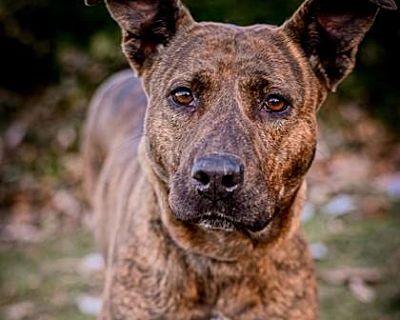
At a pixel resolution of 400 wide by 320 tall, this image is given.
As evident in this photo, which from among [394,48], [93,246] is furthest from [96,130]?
[394,48]

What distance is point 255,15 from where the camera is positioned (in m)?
7.99

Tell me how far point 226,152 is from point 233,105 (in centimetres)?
30

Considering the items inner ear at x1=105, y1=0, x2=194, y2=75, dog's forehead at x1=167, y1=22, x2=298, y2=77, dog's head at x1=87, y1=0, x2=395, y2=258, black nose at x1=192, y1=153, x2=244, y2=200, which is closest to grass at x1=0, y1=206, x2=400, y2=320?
dog's head at x1=87, y1=0, x2=395, y2=258

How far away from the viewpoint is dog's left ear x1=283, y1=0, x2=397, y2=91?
3.99 m

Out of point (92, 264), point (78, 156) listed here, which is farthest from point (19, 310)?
point (78, 156)

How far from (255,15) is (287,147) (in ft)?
14.5

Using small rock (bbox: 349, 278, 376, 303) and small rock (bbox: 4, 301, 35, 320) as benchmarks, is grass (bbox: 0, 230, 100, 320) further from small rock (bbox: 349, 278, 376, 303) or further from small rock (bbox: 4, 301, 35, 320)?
small rock (bbox: 349, 278, 376, 303)

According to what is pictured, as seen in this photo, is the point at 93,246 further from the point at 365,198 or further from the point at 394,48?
the point at 394,48

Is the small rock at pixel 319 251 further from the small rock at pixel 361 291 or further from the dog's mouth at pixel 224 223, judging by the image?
the dog's mouth at pixel 224 223

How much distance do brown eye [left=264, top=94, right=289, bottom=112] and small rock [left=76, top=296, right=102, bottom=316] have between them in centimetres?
254

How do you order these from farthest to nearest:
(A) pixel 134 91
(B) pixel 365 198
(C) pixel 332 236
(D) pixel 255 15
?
(D) pixel 255 15
(B) pixel 365 198
(C) pixel 332 236
(A) pixel 134 91

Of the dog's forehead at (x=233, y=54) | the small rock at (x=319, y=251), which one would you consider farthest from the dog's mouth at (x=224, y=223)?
the small rock at (x=319, y=251)

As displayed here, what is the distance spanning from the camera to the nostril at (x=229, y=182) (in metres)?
3.38

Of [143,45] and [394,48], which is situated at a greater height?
[143,45]
